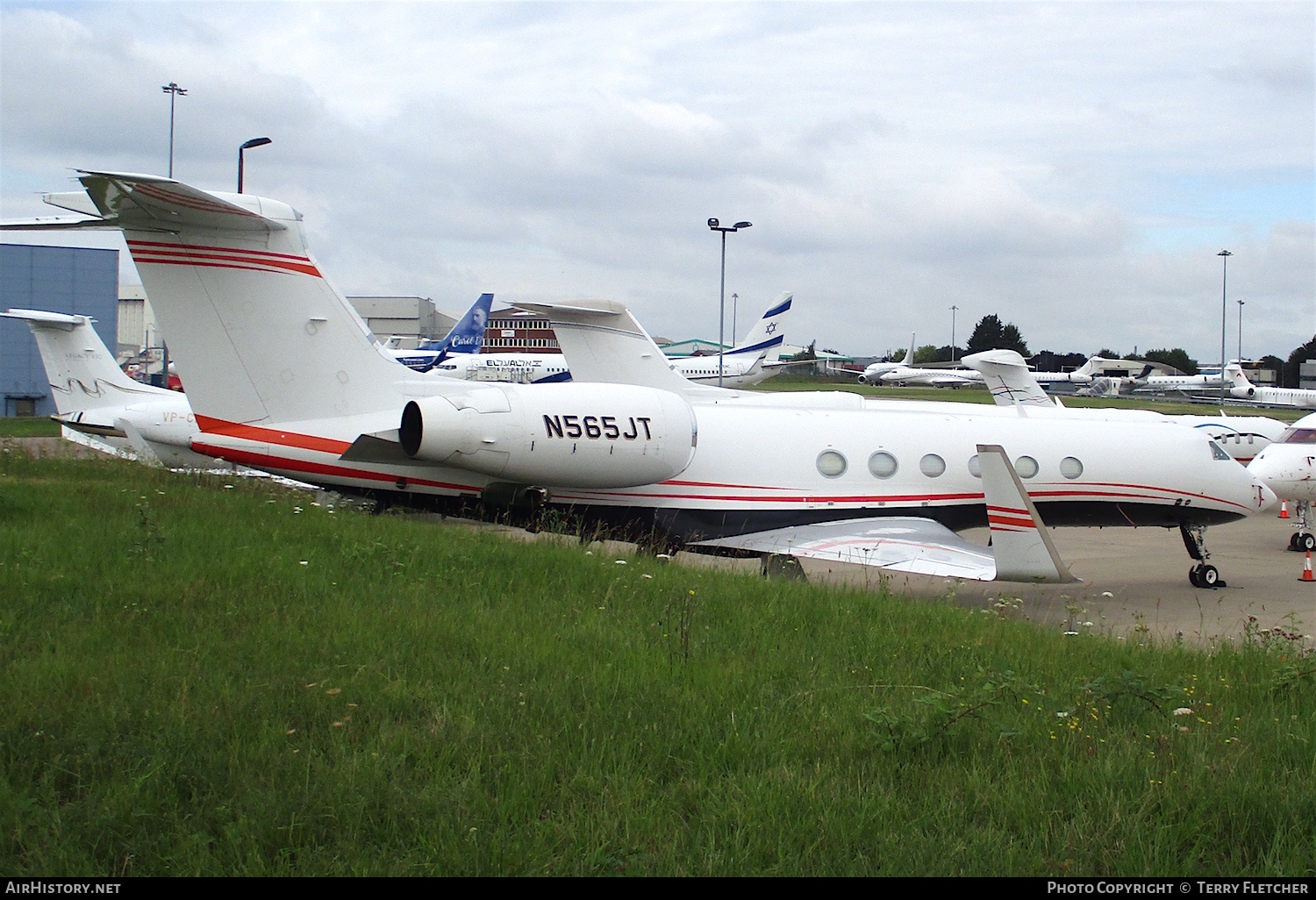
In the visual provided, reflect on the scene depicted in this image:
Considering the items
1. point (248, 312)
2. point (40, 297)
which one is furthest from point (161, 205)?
point (40, 297)

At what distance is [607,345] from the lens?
20656mm

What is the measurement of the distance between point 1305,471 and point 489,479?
13.6 meters

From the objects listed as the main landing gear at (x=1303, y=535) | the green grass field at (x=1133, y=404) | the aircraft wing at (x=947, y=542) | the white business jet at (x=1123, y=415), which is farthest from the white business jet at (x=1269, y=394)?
the aircraft wing at (x=947, y=542)

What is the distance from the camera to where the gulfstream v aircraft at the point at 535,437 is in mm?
10320

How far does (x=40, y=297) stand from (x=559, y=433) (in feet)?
147

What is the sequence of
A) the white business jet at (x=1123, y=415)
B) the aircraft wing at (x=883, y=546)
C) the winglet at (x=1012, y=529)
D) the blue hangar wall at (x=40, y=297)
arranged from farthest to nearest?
the blue hangar wall at (x=40, y=297), the white business jet at (x=1123, y=415), the aircraft wing at (x=883, y=546), the winglet at (x=1012, y=529)

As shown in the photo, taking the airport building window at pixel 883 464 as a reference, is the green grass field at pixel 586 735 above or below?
below

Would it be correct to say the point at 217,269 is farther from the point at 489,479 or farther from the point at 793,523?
the point at 793,523

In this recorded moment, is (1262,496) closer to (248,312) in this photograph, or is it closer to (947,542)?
(947,542)

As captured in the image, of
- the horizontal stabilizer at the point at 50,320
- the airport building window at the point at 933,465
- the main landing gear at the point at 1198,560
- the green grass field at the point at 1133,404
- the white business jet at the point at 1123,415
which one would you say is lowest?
the main landing gear at the point at 1198,560

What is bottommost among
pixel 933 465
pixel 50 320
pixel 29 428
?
Answer: pixel 933 465

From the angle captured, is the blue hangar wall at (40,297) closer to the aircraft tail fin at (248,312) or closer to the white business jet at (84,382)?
the white business jet at (84,382)

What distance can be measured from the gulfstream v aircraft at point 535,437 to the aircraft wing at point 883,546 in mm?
35

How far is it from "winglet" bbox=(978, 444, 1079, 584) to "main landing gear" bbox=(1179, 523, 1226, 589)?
461cm
